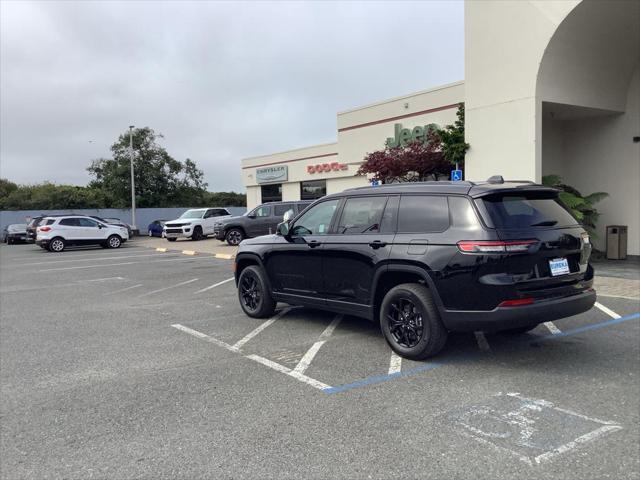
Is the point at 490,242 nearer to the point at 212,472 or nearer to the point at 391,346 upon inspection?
the point at 391,346

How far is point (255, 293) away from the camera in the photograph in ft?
25.1

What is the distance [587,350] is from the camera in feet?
19.0

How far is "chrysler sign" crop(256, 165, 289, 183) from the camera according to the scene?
119ft

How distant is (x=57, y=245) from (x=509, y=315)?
80.4 ft

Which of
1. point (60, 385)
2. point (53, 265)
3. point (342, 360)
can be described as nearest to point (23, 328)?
point (60, 385)

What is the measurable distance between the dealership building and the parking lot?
6153mm

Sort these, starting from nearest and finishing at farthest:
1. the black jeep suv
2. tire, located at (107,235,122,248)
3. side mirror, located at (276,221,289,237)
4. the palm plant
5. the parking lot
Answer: the parking lot → the black jeep suv → side mirror, located at (276,221,289,237) → the palm plant → tire, located at (107,235,122,248)

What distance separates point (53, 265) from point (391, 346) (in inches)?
605

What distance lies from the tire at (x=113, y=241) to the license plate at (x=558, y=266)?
2486 cm

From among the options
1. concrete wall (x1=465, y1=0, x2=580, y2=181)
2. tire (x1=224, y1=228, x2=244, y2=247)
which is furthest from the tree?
concrete wall (x1=465, y1=0, x2=580, y2=181)

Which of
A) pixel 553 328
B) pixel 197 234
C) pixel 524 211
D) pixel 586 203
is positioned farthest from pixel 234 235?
pixel 524 211

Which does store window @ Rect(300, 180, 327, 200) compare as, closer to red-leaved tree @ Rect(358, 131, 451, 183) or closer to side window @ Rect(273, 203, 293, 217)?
side window @ Rect(273, 203, 293, 217)

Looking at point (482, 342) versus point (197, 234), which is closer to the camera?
point (482, 342)

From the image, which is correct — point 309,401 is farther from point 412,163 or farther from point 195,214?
point 195,214
